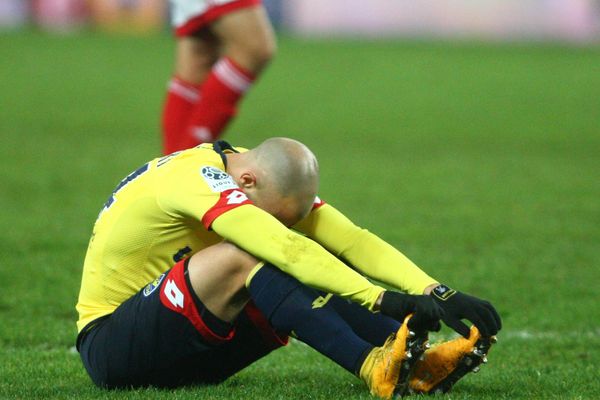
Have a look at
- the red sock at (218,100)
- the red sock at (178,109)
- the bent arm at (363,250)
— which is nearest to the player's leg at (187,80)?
the red sock at (178,109)

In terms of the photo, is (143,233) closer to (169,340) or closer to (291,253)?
(169,340)

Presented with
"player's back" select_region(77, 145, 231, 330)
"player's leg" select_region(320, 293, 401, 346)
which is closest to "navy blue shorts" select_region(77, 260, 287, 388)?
"player's back" select_region(77, 145, 231, 330)

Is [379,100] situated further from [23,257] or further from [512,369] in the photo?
[512,369]

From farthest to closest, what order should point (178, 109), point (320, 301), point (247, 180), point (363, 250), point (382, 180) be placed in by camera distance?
point (382, 180) < point (178, 109) < point (363, 250) < point (247, 180) < point (320, 301)

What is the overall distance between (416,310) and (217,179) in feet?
2.26

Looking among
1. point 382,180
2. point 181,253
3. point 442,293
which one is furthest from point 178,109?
point 442,293

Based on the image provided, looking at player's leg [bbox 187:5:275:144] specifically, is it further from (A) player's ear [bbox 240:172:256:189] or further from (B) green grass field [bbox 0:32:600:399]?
(A) player's ear [bbox 240:172:256:189]

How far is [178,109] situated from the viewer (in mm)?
7004

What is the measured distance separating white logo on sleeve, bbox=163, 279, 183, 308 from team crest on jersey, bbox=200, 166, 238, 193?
11.6 inches

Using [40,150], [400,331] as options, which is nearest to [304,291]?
[400,331]

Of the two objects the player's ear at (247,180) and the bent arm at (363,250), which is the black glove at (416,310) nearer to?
the bent arm at (363,250)

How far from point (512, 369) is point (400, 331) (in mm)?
885

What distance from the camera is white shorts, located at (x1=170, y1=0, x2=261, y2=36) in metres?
6.63

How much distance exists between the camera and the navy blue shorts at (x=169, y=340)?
3.56 metres
